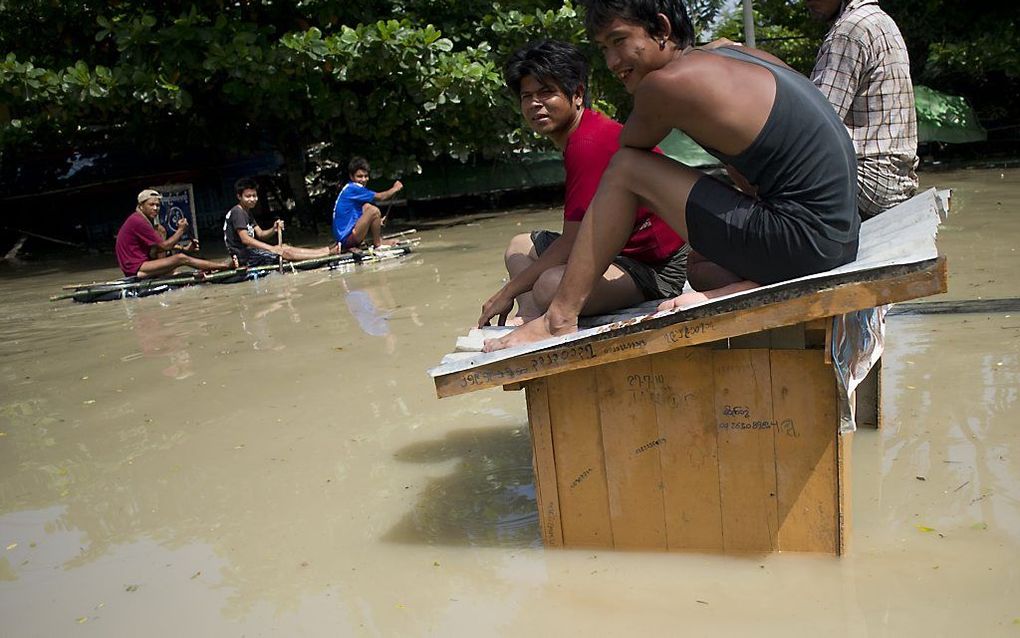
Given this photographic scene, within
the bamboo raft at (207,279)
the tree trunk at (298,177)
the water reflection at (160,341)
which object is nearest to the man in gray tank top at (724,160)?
the water reflection at (160,341)

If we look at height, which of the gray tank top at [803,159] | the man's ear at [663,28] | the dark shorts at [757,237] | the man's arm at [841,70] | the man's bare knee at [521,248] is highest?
the man's ear at [663,28]

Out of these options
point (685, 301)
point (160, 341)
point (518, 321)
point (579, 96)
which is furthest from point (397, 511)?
point (160, 341)

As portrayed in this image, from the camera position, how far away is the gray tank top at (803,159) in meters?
2.85

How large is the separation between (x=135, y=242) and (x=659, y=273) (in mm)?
8206

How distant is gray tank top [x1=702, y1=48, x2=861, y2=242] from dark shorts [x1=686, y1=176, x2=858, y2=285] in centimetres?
3

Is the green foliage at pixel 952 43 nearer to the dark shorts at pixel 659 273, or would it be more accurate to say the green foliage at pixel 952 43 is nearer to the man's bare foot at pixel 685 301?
the dark shorts at pixel 659 273

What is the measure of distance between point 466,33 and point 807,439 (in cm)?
1191

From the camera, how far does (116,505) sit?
4.10 m

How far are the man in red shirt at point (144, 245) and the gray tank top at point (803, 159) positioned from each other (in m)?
8.66

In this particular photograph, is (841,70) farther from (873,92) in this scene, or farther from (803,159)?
(803,159)

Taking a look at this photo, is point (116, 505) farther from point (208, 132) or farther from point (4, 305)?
point (208, 132)

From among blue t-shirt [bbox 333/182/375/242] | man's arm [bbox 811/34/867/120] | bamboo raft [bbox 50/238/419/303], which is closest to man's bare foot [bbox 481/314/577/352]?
man's arm [bbox 811/34/867/120]

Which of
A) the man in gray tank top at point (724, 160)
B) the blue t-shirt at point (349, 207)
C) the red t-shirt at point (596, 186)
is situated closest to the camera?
the man in gray tank top at point (724, 160)

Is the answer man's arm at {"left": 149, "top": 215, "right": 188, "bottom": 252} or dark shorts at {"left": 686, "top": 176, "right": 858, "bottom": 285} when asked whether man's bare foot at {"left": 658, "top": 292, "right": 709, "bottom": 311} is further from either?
man's arm at {"left": 149, "top": 215, "right": 188, "bottom": 252}
